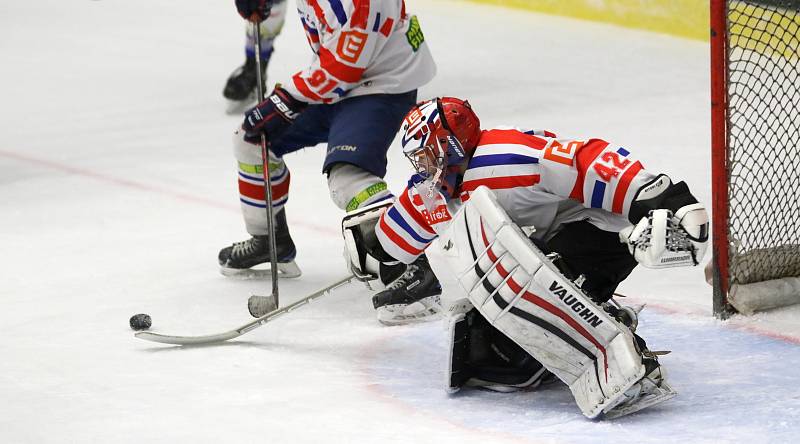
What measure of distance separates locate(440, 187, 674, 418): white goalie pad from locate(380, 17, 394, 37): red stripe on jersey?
1146 mm

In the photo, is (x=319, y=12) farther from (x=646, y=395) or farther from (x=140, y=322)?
(x=646, y=395)

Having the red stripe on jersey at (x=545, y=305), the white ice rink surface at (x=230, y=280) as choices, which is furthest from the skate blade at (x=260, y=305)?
the red stripe on jersey at (x=545, y=305)

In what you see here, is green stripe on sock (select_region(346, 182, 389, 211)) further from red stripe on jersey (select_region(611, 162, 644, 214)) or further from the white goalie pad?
red stripe on jersey (select_region(611, 162, 644, 214))

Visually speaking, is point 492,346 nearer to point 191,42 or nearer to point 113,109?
point 113,109

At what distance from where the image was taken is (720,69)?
342 cm

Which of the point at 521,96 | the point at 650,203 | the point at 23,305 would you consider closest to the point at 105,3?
the point at 521,96

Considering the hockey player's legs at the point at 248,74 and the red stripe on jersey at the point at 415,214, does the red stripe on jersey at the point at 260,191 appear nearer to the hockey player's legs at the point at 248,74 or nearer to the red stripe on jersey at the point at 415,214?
the red stripe on jersey at the point at 415,214

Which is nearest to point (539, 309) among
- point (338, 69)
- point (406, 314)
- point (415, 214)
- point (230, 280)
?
point (415, 214)

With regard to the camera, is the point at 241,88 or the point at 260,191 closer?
the point at 260,191

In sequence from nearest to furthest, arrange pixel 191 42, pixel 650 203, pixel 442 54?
pixel 650 203 → pixel 442 54 → pixel 191 42

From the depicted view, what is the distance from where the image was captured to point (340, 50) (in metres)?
3.77

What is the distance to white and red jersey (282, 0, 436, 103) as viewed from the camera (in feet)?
12.3

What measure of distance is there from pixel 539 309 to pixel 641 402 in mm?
288

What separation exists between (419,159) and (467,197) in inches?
5.5
